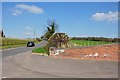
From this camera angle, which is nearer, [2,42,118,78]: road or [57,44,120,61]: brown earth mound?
[2,42,118,78]: road

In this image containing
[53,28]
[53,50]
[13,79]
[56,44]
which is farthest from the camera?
[53,28]

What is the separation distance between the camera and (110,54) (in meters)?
23.6

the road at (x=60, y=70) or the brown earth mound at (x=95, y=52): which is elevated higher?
the brown earth mound at (x=95, y=52)

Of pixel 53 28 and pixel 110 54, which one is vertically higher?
pixel 53 28

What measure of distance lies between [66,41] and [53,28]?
53948 mm

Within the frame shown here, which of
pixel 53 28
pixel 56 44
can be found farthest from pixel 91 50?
pixel 53 28

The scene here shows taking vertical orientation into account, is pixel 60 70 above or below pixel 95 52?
below

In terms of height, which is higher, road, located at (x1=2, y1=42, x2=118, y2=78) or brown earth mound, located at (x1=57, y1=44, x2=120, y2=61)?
brown earth mound, located at (x1=57, y1=44, x2=120, y2=61)

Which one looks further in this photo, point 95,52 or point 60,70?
point 95,52

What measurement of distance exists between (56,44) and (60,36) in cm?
159

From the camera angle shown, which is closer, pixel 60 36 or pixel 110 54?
pixel 110 54

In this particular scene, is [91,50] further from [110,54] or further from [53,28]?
A: [53,28]

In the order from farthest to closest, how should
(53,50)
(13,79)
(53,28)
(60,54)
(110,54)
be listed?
(53,28)
(53,50)
(60,54)
(110,54)
(13,79)

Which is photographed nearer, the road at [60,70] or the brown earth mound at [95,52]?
the road at [60,70]
